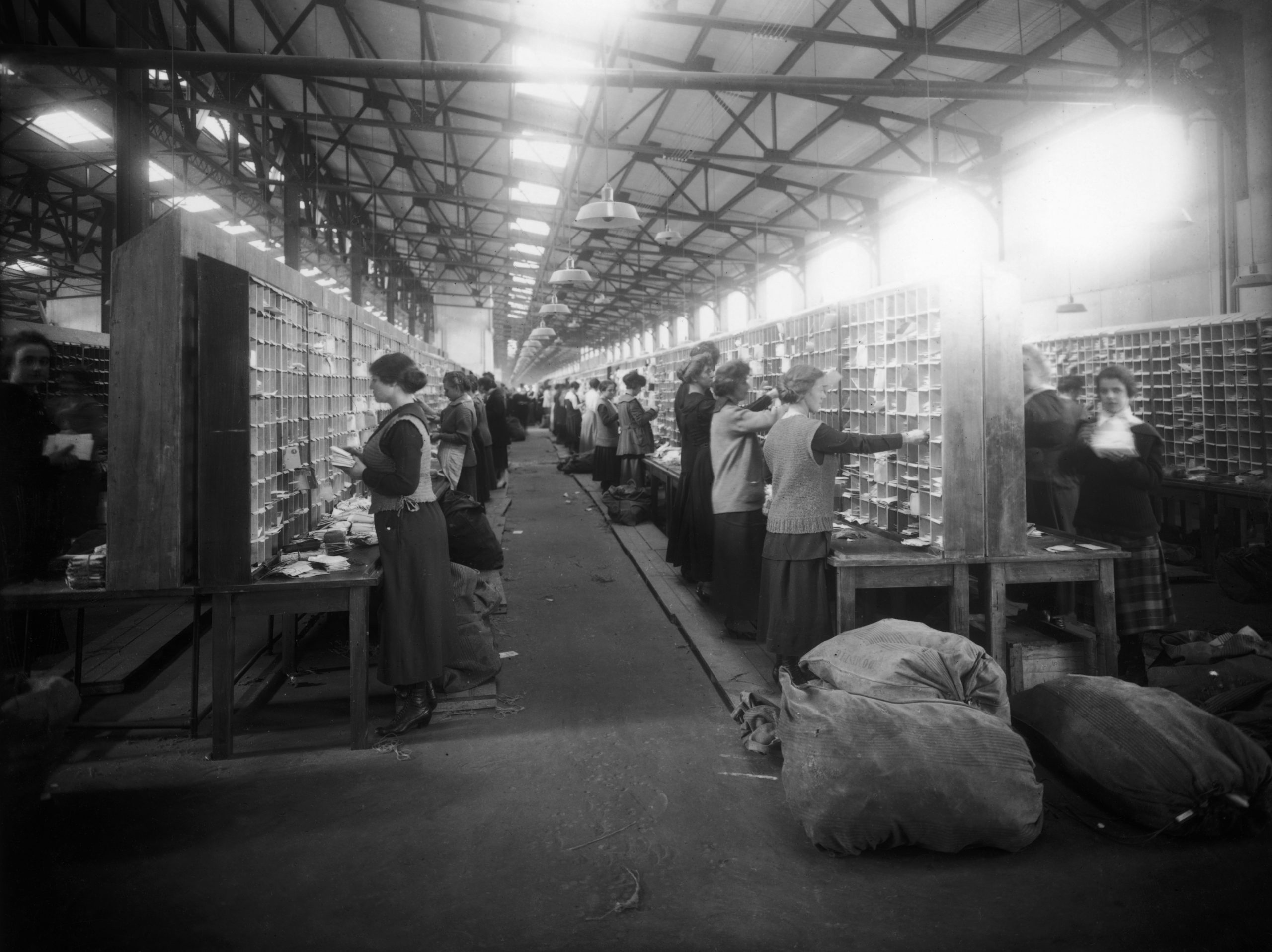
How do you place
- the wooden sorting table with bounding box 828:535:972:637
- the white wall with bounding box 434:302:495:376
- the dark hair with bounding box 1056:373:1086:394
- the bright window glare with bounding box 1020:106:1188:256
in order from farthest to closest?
the white wall with bounding box 434:302:495:376 → the dark hair with bounding box 1056:373:1086:394 → the bright window glare with bounding box 1020:106:1188:256 → the wooden sorting table with bounding box 828:535:972:637

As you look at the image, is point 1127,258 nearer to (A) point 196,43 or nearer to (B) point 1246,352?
(B) point 1246,352

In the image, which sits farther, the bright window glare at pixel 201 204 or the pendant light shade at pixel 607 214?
the bright window glare at pixel 201 204

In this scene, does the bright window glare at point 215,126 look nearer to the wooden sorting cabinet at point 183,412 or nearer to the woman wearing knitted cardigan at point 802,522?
the wooden sorting cabinet at point 183,412

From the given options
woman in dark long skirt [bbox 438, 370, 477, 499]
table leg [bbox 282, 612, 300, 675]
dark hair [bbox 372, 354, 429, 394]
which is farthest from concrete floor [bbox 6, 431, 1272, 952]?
woman in dark long skirt [bbox 438, 370, 477, 499]

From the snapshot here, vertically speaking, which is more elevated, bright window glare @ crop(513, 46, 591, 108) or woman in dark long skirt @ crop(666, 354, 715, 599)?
bright window glare @ crop(513, 46, 591, 108)

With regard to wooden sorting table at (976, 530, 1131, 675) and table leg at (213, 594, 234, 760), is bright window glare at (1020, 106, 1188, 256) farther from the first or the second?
table leg at (213, 594, 234, 760)

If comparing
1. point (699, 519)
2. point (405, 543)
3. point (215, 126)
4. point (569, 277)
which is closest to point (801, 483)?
point (405, 543)

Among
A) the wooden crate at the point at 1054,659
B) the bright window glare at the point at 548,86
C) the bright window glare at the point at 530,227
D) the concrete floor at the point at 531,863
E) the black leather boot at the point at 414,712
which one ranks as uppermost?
the bright window glare at the point at 530,227

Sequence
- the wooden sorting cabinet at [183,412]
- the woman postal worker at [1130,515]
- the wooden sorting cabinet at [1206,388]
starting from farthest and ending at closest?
1. the wooden sorting cabinet at [1206,388]
2. the woman postal worker at [1130,515]
3. the wooden sorting cabinet at [183,412]

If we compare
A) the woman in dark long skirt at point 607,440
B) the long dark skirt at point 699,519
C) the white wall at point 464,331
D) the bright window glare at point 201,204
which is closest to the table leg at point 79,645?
the long dark skirt at point 699,519

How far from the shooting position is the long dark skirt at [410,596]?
4.11 m

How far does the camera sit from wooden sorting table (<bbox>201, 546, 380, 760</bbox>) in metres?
3.83

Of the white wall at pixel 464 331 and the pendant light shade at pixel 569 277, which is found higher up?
the white wall at pixel 464 331

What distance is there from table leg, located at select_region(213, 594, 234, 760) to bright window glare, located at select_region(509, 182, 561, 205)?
12.8 meters
